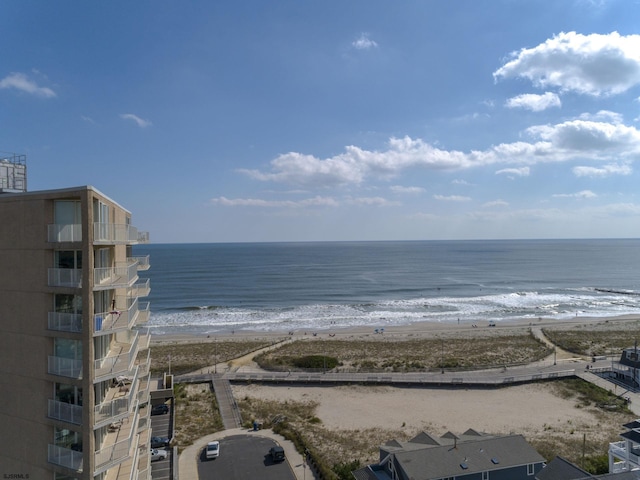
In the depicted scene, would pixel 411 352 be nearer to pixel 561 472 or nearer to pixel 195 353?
pixel 195 353

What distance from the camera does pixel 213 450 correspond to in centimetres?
2562

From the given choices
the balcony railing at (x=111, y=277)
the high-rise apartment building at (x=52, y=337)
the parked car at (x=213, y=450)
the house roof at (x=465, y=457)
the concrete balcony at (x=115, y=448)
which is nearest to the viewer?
the high-rise apartment building at (x=52, y=337)

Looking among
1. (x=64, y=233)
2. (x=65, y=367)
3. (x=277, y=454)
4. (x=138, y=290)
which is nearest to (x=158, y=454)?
(x=277, y=454)

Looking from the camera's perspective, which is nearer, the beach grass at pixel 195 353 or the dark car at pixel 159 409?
the dark car at pixel 159 409

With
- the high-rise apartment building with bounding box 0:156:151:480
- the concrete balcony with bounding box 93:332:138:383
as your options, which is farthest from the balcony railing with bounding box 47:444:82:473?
the concrete balcony with bounding box 93:332:138:383

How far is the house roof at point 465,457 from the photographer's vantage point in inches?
809

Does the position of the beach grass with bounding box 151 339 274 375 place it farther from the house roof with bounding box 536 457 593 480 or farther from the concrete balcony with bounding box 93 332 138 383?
the house roof with bounding box 536 457 593 480

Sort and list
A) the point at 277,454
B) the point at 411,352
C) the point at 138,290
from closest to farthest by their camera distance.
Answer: the point at 138,290
the point at 277,454
the point at 411,352

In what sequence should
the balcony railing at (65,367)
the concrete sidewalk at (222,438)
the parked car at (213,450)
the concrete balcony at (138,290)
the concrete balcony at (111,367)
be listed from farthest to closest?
the parked car at (213,450)
the concrete sidewalk at (222,438)
the concrete balcony at (138,290)
the concrete balcony at (111,367)
the balcony railing at (65,367)

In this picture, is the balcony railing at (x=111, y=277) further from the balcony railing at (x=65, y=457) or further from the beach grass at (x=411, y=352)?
the beach grass at (x=411, y=352)

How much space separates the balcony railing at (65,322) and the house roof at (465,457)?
53.5ft

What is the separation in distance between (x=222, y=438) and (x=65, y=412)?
63.0ft

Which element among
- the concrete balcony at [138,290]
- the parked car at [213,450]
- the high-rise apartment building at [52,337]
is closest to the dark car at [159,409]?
the parked car at [213,450]

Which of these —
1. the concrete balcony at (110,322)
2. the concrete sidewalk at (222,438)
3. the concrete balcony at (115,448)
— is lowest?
the concrete sidewalk at (222,438)
